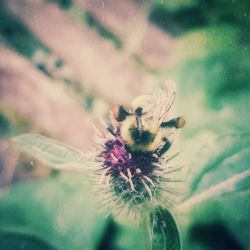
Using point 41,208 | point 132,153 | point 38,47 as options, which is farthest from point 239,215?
point 38,47

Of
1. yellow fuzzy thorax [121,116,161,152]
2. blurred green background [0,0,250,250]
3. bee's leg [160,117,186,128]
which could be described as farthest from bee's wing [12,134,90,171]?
bee's leg [160,117,186,128]

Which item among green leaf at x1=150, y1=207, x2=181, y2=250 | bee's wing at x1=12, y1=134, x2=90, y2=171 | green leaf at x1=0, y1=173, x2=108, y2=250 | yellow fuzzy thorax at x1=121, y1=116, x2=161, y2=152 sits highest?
yellow fuzzy thorax at x1=121, y1=116, x2=161, y2=152

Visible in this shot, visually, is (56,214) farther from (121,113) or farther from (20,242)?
(121,113)

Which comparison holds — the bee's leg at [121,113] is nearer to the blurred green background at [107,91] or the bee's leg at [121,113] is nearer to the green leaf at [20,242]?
the blurred green background at [107,91]

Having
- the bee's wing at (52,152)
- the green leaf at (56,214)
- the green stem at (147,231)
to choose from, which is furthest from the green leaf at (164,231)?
the bee's wing at (52,152)

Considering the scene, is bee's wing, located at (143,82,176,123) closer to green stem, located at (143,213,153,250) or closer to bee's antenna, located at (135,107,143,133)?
bee's antenna, located at (135,107,143,133)

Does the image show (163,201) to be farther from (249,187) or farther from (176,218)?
(249,187)
